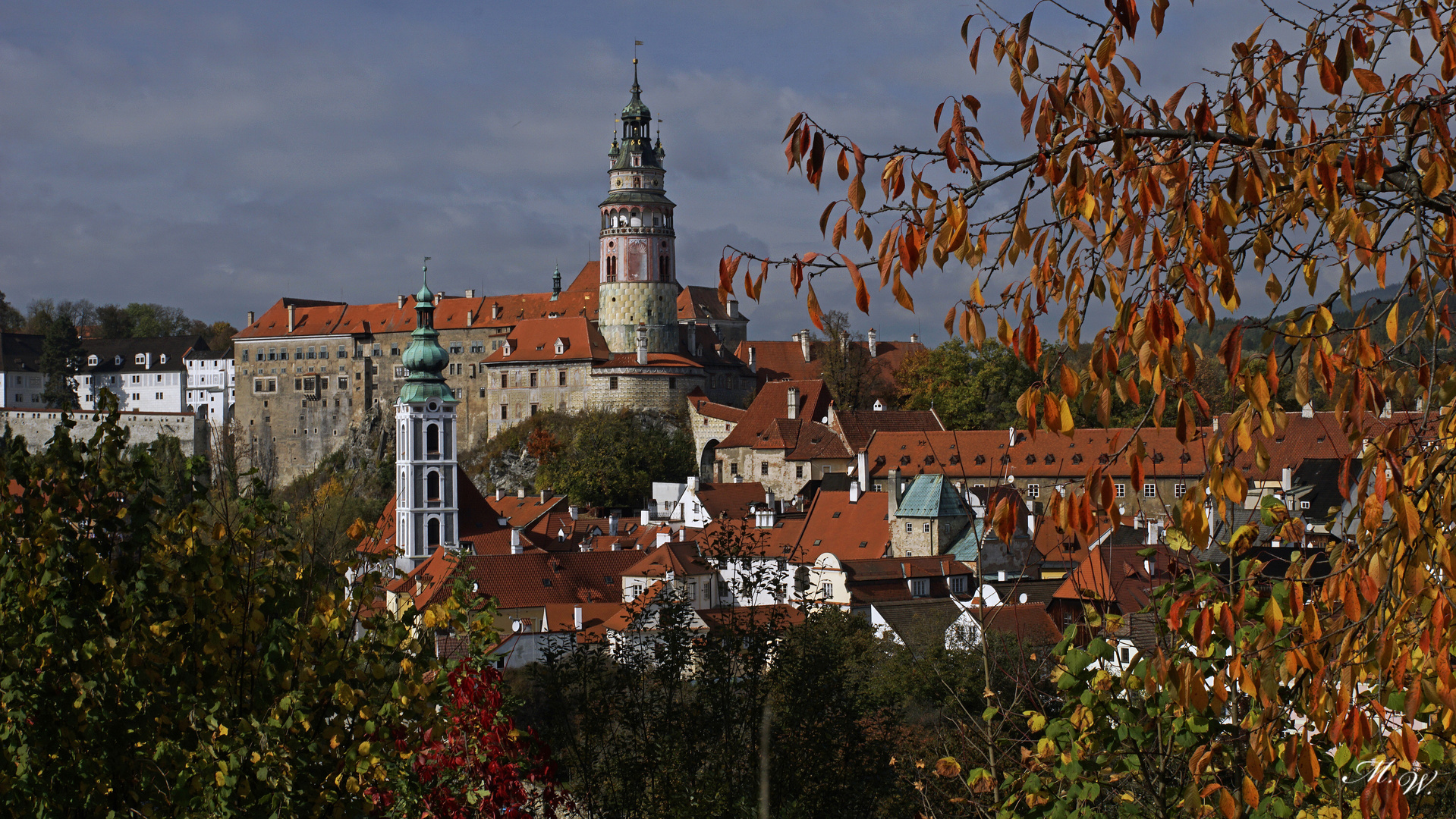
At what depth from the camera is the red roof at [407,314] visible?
3167 inches

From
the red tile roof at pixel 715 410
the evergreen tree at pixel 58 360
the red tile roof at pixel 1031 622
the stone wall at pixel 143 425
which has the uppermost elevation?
the evergreen tree at pixel 58 360

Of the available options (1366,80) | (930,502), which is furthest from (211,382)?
(1366,80)

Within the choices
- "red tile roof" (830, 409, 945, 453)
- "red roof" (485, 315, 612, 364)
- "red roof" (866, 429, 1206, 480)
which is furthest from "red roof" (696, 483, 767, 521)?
"red roof" (485, 315, 612, 364)

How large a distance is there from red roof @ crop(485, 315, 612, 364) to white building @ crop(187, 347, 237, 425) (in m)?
26.4

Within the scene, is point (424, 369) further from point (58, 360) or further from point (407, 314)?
point (58, 360)

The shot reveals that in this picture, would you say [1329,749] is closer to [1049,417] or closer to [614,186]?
[1049,417]

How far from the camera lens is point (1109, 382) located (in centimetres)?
291

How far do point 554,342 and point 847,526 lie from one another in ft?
104

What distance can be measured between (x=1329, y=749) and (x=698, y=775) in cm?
533

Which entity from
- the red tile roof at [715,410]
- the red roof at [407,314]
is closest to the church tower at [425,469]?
the red tile roof at [715,410]

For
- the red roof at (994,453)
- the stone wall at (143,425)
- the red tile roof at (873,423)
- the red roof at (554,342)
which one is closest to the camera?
the red roof at (994,453)

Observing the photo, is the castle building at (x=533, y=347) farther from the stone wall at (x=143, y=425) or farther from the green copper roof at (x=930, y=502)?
the green copper roof at (x=930, y=502)

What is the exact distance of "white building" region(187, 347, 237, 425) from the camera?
92.7 m

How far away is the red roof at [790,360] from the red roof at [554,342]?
393 inches
